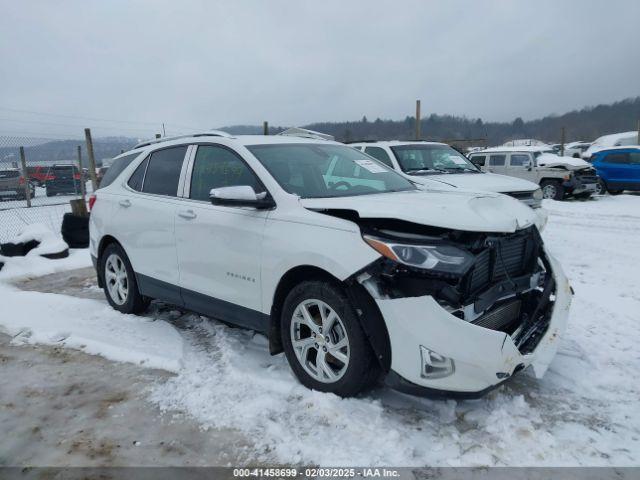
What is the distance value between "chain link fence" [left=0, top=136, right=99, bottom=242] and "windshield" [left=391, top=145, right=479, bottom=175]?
7262 millimetres

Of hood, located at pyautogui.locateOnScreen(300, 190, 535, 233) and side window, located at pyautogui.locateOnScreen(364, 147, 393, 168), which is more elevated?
side window, located at pyautogui.locateOnScreen(364, 147, 393, 168)

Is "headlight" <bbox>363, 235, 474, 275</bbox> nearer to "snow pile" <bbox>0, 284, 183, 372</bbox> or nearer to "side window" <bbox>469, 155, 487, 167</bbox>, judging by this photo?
"snow pile" <bbox>0, 284, 183, 372</bbox>

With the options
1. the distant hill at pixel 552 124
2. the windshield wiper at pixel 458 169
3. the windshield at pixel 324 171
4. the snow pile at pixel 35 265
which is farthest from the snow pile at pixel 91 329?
the distant hill at pixel 552 124

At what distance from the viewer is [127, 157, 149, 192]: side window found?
485 cm

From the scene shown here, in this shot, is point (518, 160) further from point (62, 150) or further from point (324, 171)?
point (62, 150)

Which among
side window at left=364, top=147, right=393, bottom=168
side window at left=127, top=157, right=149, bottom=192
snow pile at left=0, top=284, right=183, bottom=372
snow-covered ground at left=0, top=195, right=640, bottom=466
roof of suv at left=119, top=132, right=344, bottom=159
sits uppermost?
roof of suv at left=119, top=132, right=344, bottom=159

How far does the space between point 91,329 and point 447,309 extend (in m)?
3.50

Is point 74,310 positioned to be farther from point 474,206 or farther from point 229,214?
point 474,206

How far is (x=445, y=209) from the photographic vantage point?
3.03m

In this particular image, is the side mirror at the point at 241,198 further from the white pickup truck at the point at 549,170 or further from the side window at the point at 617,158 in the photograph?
the side window at the point at 617,158

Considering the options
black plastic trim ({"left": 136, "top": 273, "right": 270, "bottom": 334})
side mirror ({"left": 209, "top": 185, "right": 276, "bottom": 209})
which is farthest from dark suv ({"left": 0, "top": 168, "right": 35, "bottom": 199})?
side mirror ({"left": 209, "top": 185, "right": 276, "bottom": 209})

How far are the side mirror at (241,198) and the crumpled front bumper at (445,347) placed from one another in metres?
1.12

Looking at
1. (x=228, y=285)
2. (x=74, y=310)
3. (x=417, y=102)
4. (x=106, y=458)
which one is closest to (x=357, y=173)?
(x=228, y=285)

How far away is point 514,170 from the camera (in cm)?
1545
